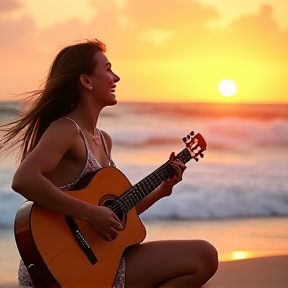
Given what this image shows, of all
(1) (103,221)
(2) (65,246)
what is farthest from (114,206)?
(2) (65,246)

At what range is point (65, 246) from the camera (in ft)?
7.52

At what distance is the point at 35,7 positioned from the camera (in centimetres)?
672

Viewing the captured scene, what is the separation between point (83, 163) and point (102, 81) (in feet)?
1.10

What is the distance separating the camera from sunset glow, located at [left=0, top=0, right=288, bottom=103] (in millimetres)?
6922

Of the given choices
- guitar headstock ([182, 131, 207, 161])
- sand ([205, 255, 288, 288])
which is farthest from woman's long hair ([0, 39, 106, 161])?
sand ([205, 255, 288, 288])

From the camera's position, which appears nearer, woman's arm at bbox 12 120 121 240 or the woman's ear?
woman's arm at bbox 12 120 121 240

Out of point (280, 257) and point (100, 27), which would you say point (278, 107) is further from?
point (280, 257)

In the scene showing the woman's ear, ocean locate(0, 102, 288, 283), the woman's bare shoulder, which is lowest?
the woman's bare shoulder

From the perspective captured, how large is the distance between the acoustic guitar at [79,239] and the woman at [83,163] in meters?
0.04

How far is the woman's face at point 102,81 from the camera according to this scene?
2.58 meters

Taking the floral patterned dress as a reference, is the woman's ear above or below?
above

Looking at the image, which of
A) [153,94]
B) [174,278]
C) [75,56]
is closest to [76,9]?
[153,94]

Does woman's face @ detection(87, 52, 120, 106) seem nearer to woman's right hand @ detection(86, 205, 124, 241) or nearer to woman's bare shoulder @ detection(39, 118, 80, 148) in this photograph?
woman's bare shoulder @ detection(39, 118, 80, 148)

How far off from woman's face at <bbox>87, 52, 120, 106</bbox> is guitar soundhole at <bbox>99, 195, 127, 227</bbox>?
1.19 feet
